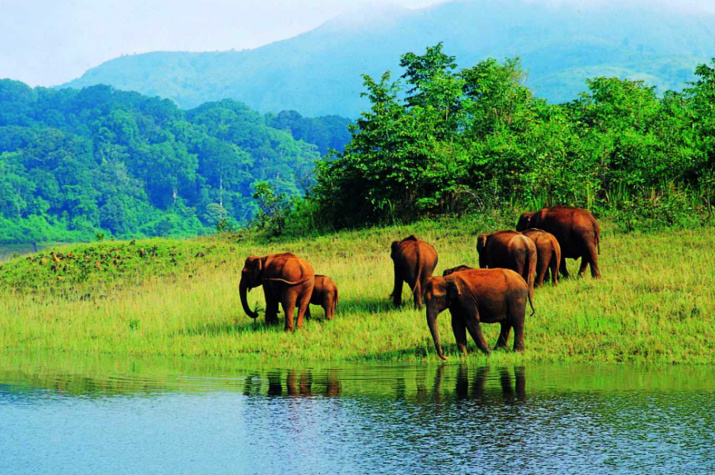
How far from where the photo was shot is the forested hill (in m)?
110

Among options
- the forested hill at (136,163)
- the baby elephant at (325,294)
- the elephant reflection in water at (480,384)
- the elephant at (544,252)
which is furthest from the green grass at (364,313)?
the forested hill at (136,163)

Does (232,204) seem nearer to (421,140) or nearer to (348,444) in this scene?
(421,140)

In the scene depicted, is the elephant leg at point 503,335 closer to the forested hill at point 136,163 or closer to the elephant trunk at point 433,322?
the elephant trunk at point 433,322

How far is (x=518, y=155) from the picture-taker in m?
29.8

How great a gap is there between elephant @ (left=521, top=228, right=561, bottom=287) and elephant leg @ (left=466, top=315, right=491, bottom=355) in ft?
14.3

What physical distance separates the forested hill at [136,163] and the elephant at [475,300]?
78.8m

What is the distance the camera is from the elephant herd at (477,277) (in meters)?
13.1

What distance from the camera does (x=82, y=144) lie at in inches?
5012

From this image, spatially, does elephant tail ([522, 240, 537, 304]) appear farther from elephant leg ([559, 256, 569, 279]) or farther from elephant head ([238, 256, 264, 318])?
elephant head ([238, 256, 264, 318])

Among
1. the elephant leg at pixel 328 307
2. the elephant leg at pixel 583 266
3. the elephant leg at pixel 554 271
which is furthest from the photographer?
the elephant leg at pixel 583 266

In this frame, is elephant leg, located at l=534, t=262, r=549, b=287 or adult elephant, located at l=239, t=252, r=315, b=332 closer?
adult elephant, located at l=239, t=252, r=315, b=332

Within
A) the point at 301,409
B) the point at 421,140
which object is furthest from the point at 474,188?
the point at 301,409

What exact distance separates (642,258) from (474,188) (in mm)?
12116

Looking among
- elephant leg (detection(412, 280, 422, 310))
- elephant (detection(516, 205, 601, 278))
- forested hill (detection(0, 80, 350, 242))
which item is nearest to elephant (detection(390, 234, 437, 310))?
elephant leg (detection(412, 280, 422, 310))
